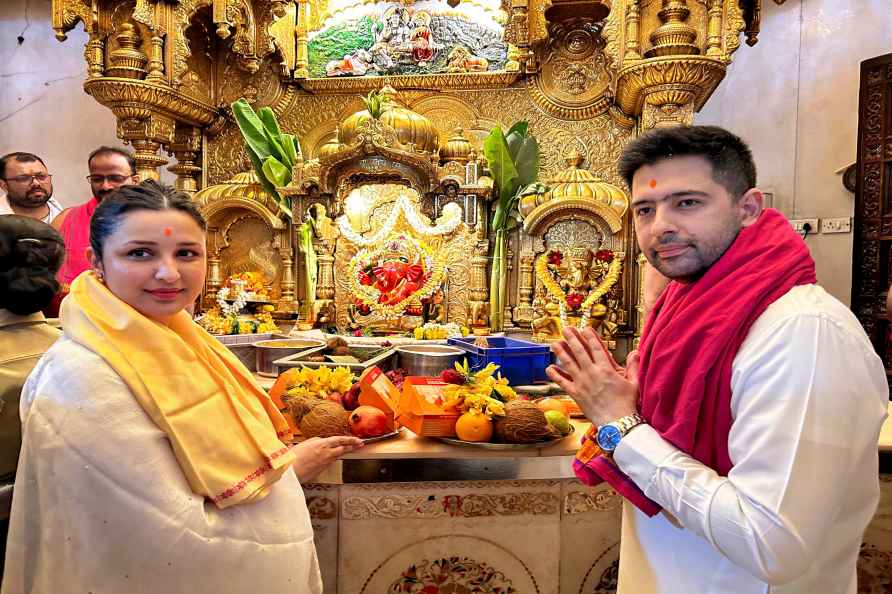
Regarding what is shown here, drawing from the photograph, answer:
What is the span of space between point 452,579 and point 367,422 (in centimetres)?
61

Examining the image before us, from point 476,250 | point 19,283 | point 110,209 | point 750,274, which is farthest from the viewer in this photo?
point 476,250

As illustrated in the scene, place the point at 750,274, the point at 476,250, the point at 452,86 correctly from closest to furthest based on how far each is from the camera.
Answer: the point at 750,274
the point at 476,250
the point at 452,86

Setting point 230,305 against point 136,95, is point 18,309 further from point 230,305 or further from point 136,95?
point 136,95

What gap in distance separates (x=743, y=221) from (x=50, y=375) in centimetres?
147

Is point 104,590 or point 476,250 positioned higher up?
point 476,250

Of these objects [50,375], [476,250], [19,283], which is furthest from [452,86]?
[50,375]

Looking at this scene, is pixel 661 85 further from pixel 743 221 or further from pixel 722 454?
pixel 722 454

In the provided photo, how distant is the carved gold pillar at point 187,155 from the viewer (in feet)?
19.5

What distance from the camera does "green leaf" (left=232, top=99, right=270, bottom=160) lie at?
17.2 ft

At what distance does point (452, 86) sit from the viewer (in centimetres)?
577

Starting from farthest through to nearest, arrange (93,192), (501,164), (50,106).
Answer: (50,106), (501,164), (93,192)

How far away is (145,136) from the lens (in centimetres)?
518

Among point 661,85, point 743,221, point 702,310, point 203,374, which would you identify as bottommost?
point 203,374

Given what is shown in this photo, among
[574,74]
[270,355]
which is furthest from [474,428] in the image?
[574,74]
